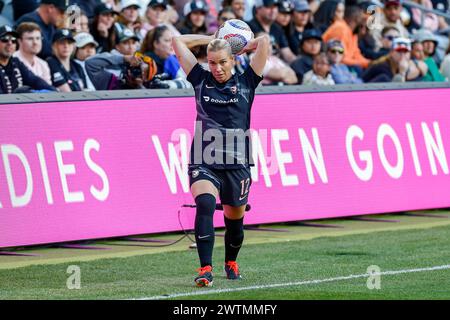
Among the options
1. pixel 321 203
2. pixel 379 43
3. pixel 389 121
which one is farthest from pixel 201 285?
pixel 379 43

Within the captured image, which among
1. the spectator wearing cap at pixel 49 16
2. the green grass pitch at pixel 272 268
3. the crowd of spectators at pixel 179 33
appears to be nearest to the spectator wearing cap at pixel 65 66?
the crowd of spectators at pixel 179 33

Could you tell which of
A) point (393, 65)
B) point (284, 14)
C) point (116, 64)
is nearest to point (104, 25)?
point (116, 64)

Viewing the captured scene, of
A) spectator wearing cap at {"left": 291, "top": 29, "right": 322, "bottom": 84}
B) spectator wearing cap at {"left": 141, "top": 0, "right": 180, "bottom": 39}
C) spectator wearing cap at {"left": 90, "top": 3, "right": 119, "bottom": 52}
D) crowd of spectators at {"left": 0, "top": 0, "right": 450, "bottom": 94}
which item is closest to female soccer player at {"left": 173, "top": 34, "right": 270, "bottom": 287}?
crowd of spectators at {"left": 0, "top": 0, "right": 450, "bottom": 94}

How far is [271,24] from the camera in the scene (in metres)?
19.3

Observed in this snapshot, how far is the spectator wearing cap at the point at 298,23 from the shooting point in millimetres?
19781

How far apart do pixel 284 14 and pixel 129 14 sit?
3.22 metres

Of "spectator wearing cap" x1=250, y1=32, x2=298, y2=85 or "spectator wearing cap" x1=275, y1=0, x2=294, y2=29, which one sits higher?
"spectator wearing cap" x1=275, y1=0, x2=294, y2=29

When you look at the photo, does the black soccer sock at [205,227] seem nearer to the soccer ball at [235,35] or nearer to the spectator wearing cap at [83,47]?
the soccer ball at [235,35]

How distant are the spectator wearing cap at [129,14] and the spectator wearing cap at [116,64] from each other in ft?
3.78

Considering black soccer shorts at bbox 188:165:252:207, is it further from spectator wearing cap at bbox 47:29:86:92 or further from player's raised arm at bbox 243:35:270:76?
spectator wearing cap at bbox 47:29:86:92

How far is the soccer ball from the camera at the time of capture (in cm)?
1073

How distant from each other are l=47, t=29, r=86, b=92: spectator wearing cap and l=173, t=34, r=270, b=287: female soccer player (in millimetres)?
4810

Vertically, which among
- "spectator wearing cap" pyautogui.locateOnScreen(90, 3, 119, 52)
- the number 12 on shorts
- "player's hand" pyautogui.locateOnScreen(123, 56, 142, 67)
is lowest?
the number 12 on shorts

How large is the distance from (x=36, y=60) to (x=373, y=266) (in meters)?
5.83
